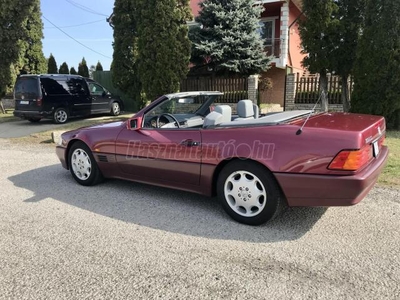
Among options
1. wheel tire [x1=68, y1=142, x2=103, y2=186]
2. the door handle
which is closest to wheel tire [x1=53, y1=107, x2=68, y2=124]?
wheel tire [x1=68, y1=142, x2=103, y2=186]

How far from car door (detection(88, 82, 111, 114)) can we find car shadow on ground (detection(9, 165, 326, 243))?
8.98 metres

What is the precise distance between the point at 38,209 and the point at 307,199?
314 cm

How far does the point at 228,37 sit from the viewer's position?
14.0 m

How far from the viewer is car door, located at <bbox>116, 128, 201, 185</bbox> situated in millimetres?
3578

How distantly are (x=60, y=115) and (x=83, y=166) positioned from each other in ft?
28.1

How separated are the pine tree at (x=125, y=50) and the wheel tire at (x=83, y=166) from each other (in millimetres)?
9388

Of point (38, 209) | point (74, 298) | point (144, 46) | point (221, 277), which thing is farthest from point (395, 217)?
point (144, 46)

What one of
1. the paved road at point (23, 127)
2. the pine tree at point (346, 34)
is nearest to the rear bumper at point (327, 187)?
the pine tree at point (346, 34)

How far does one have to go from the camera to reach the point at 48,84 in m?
11.8

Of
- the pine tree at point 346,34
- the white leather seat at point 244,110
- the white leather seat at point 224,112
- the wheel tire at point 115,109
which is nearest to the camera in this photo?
the white leather seat at point 224,112

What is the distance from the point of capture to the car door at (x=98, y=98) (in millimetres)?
13678

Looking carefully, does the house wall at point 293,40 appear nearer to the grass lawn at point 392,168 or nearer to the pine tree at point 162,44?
the pine tree at point 162,44

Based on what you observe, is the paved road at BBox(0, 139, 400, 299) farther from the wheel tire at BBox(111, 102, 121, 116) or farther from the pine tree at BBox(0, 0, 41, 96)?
the pine tree at BBox(0, 0, 41, 96)

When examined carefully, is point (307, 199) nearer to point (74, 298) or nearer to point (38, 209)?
point (74, 298)
